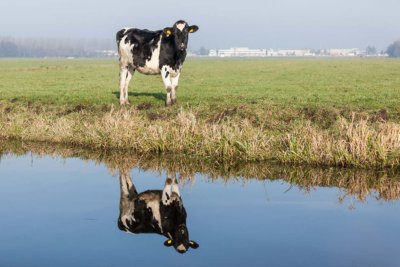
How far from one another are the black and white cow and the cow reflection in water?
946 centimetres

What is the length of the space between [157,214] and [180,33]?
11.9 m

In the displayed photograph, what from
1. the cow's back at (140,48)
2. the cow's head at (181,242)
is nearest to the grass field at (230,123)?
the cow's back at (140,48)

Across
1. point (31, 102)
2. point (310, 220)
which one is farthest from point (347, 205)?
point (31, 102)

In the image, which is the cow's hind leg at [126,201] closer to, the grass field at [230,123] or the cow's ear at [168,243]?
the cow's ear at [168,243]

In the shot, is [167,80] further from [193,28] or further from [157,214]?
[157,214]

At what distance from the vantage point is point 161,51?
22875 mm

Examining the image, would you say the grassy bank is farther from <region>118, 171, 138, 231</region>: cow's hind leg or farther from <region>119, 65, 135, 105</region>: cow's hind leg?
<region>119, 65, 135, 105</region>: cow's hind leg

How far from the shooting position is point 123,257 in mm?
9008

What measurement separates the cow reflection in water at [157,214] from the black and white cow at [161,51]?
946 cm

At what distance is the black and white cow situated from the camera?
22.5 metres

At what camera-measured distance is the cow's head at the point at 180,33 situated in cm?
2230

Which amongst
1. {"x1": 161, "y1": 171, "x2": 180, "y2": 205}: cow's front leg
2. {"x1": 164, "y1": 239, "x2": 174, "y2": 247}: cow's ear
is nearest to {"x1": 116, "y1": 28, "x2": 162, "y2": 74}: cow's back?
{"x1": 161, "y1": 171, "x2": 180, "y2": 205}: cow's front leg

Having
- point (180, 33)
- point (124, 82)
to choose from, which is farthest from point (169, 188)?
point (124, 82)

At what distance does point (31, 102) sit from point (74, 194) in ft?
44.0
